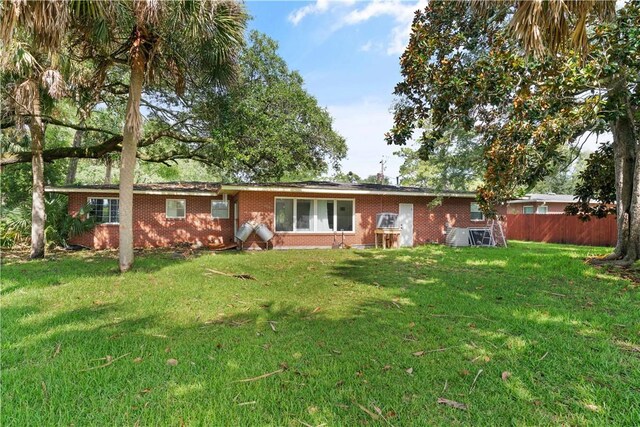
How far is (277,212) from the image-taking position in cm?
1412

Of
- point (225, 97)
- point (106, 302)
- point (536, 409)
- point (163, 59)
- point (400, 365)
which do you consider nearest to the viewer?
point (536, 409)

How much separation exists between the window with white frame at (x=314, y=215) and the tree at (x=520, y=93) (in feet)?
21.6

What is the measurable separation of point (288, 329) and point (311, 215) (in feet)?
34.6

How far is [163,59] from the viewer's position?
26.1 ft

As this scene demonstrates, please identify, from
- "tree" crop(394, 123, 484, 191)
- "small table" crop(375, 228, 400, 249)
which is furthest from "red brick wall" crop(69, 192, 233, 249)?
"tree" crop(394, 123, 484, 191)

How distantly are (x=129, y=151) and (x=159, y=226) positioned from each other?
8074 millimetres

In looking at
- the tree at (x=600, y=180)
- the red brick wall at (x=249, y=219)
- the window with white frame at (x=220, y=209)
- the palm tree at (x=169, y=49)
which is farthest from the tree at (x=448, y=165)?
the palm tree at (x=169, y=49)

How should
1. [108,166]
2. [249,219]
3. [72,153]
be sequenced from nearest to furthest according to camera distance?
[72,153] < [249,219] < [108,166]

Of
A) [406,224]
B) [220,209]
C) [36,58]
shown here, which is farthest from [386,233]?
[36,58]

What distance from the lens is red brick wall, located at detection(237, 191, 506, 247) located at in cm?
1366

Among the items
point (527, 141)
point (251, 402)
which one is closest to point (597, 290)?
point (527, 141)

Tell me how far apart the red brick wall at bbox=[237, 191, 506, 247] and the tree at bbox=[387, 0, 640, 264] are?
6699 millimetres

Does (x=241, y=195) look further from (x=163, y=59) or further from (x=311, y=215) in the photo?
(x=163, y=59)

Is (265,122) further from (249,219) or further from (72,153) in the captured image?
(72,153)
